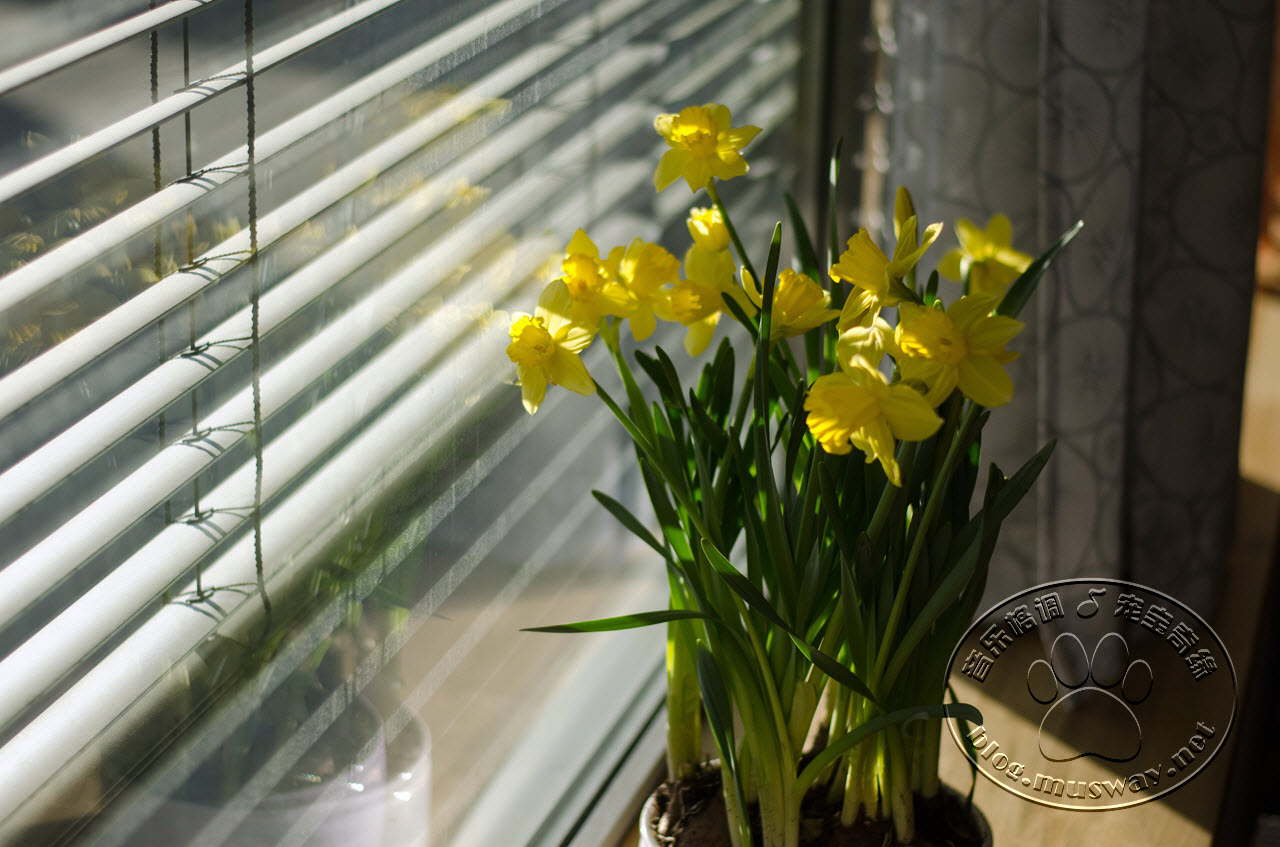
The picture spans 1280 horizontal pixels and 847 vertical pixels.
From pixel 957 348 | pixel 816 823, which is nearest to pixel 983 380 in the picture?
pixel 957 348

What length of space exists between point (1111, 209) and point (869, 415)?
78 cm

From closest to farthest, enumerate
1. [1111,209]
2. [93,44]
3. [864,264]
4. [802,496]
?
[93,44] → [864,264] → [802,496] → [1111,209]

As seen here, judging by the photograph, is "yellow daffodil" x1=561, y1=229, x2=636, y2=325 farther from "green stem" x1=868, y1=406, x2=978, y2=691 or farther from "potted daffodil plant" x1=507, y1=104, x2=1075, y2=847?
"green stem" x1=868, y1=406, x2=978, y2=691

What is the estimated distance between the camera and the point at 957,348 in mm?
509

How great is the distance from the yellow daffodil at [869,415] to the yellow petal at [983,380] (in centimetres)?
4

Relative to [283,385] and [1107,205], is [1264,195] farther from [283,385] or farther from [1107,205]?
[283,385]

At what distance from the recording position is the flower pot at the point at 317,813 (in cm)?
57

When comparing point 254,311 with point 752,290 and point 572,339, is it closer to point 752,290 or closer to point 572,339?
point 572,339

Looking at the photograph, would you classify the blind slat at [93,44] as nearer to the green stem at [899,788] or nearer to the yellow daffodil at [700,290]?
the yellow daffodil at [700,290]

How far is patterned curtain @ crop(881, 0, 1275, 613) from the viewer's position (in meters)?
1.12

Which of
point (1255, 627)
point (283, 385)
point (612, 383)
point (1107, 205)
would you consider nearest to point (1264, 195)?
point (1107, 205)

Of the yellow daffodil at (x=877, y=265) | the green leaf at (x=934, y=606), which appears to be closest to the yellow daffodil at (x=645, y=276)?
the yellow daffodil at (x=877, y=265)

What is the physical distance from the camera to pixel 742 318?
0.61 meters

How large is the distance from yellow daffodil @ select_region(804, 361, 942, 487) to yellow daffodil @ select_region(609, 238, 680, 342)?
0.48 feet
